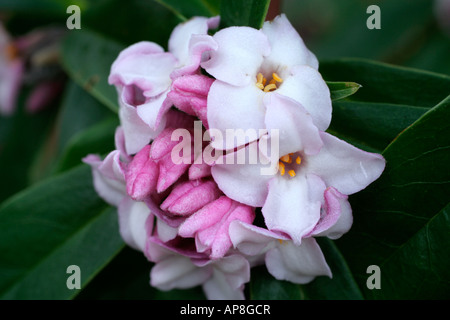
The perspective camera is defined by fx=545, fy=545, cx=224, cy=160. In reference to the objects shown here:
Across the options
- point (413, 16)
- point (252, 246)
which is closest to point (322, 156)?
point (252, 246)

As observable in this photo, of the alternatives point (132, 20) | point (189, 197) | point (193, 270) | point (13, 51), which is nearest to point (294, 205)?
point (189, 197)

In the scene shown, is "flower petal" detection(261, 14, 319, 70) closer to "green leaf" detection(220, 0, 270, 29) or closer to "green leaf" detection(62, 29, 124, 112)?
"green leaf" detection(220, 0, 270, 29)

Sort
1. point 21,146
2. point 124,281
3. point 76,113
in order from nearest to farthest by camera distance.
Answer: point 124,281
point 76,113
point 21,146

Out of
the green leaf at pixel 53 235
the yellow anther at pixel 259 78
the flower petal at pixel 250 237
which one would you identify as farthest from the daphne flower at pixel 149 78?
the green leaf at pixel 53 235

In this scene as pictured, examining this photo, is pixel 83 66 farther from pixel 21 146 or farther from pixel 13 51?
pixel 21 146

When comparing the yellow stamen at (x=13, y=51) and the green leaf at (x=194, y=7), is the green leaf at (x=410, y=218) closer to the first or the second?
the green leaf at (x=194, y=7)

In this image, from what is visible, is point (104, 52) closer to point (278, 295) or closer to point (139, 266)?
point (139, 266)
